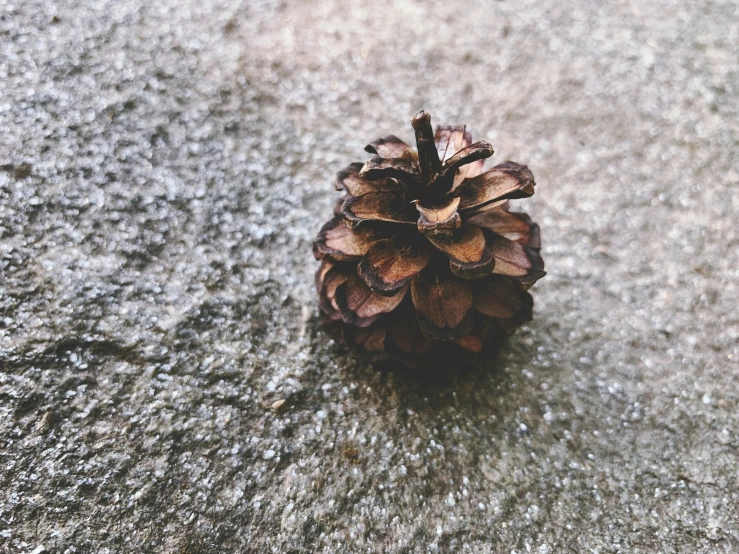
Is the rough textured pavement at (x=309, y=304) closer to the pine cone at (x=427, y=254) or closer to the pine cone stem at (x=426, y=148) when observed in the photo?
the pine cone at (x=427, y=254)

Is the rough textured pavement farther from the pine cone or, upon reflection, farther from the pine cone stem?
the pine cone stem

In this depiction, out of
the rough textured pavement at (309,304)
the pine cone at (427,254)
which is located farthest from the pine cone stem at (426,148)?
the rough textured pavement at (309,304)

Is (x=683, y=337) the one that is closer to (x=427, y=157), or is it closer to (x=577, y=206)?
(x=577, y=206)

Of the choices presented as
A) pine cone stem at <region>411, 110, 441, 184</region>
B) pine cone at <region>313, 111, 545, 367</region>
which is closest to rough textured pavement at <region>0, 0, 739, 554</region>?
pine cone at <region>313, 111, 545, 367</region>

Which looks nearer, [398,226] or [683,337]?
[398,226]

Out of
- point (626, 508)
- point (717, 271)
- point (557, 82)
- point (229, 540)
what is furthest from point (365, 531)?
point (557, 82)

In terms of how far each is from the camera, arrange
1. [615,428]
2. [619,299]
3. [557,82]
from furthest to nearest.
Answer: [557,82]
[619,299]
[615,428]
